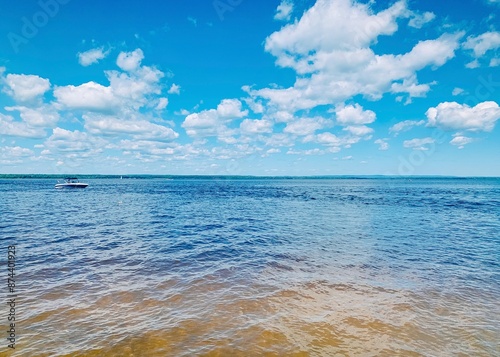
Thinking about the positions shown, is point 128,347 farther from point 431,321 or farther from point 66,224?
point 66,224

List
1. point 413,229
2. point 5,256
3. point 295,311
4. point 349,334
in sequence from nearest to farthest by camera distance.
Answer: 1. point 349,334
2. point 295,311
3. point 5,256
4. point 413,229

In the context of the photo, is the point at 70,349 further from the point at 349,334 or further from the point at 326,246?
the point at 326,246

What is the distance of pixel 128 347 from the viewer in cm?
692

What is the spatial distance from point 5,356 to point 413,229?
2711 centimetres

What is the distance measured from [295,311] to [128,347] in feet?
15.9

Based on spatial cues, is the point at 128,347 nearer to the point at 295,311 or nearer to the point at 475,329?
the point at 295,311

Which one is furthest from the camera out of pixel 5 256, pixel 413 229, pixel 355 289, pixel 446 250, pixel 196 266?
pixel 413 229

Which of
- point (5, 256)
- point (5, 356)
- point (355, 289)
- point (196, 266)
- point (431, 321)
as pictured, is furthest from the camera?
point (5, 256)

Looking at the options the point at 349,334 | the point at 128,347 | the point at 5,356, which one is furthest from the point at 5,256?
the point at 349,334

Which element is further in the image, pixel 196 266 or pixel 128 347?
pixel 196 266

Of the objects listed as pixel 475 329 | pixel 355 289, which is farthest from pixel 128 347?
pixel 475 329

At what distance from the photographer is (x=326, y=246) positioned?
709 inches

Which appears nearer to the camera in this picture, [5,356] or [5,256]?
[5,356]

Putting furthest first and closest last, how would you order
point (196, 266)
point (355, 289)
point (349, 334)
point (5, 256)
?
point (5, 256) → point (196, 266) → point (355, 289) → point (349, 334)
